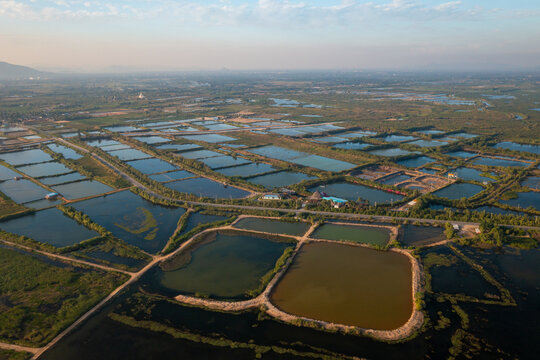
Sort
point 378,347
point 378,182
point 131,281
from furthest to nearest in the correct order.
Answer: point 378,182 < point 131,281 < point 378,347

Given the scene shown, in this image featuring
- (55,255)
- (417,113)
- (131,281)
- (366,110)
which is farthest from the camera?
(366,110)

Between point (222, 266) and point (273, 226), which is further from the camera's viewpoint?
point (273, 226)

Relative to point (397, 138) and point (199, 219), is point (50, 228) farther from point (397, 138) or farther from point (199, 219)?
point (397, 138)

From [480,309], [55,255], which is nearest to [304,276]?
[480,309]

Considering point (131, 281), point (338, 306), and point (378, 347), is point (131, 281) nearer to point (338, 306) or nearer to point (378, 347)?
point (338, 306)

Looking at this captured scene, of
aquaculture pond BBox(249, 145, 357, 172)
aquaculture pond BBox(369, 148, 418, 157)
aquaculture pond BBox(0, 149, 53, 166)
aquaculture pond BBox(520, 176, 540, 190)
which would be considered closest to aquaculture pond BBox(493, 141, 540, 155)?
aquaculture pond BBox(369, 148, 418, 157)

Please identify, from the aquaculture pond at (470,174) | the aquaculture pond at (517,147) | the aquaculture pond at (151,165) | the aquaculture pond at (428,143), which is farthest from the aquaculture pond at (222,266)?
the aquaculture pond at (517,147)

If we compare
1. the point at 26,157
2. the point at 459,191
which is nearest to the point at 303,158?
the point at 459,191
